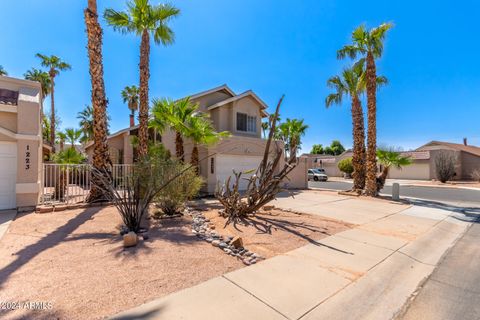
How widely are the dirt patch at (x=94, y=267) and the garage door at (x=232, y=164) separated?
28.4 ft

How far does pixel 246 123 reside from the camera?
61.3 feet

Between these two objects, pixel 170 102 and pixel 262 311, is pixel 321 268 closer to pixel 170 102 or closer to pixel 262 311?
pixel 262 311

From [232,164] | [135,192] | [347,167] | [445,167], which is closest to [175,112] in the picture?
[232,164]

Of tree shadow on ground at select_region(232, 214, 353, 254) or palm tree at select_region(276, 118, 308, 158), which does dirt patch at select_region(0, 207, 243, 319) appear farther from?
palm tree at select_region(276, 118, 308, 158)

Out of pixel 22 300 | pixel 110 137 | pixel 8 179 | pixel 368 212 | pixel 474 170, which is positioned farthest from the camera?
pixel 474 170

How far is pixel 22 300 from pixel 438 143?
1808 inches

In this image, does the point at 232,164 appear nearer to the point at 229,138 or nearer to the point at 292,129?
the point at 229,138

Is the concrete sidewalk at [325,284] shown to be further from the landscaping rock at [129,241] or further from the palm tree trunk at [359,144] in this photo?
the palm tree trunk at [359,144]

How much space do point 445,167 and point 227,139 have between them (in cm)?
2812

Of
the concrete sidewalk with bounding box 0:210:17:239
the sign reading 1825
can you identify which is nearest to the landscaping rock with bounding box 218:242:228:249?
the concrete sidewalk with bounding box 0:210:17:239

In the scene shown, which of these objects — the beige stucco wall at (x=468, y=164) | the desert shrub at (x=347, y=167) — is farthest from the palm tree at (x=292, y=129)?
the beige stucco wall at (x=468, y=164)

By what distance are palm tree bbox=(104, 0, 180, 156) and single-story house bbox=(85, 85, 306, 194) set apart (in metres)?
4.03

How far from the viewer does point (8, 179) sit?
910cm

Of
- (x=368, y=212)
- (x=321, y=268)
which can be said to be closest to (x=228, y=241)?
(x=321, y=268)
